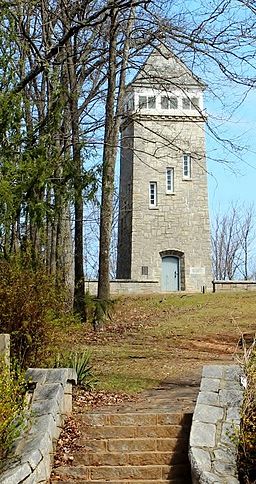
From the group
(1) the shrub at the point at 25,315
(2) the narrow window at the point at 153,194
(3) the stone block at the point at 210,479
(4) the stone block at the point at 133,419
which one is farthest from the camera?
(2) the narrow window at the point at 153,194

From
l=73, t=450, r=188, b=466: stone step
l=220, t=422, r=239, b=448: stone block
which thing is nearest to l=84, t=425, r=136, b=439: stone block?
l=73, t=450, r=188, b=466: stone step

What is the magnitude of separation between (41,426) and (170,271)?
31.3m

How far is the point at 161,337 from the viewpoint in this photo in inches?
736

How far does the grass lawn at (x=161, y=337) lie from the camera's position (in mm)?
12081

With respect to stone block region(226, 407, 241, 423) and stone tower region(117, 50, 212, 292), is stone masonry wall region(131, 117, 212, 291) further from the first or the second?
stone block region(226, 407, 241, 423)

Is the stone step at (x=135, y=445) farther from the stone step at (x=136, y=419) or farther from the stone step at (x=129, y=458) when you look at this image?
the stone step at (x=136, y=419)

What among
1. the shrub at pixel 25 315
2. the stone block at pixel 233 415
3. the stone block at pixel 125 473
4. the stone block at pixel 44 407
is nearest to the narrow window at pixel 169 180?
the shrub at pixel 25 315

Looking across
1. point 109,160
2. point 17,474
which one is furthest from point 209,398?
point 109,160

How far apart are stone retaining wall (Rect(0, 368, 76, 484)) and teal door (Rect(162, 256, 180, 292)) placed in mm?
29255

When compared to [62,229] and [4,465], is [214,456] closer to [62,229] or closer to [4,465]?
[4,465]

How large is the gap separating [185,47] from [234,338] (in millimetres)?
6839

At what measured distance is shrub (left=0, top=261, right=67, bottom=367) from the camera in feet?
33.2

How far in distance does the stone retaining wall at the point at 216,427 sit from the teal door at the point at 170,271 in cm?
2942

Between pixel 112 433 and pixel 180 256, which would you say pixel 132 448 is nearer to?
pixel 112 433
